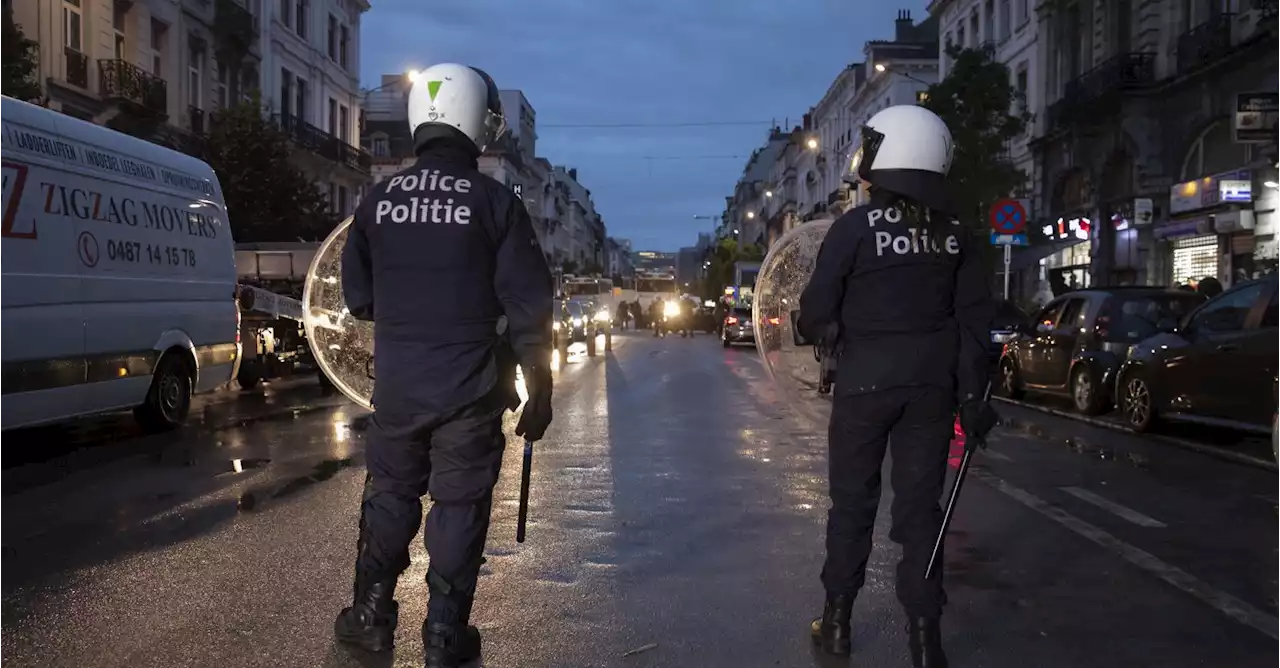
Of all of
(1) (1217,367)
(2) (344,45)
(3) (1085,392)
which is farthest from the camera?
(2) (344,45)

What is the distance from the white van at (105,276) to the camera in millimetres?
9156

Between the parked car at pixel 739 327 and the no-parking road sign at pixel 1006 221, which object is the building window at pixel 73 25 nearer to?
the parked car at pixel 739 327

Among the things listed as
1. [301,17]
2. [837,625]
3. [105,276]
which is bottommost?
[837,625]

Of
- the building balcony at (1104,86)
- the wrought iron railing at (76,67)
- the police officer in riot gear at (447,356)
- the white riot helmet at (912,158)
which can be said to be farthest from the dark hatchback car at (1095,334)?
the wrought iron railing at (76,67)

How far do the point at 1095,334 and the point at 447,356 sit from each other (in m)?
11.5

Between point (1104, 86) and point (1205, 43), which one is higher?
point (1205, 43)

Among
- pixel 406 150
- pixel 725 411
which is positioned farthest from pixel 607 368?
pixel 406 150

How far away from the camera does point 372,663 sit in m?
4.27

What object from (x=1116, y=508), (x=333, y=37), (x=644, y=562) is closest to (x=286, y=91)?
(x=333, y=37)

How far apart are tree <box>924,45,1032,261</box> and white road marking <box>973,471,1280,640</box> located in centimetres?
2210

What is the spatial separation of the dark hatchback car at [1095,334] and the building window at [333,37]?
3295cm

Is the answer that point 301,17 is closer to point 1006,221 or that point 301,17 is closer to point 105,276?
point 1006,221

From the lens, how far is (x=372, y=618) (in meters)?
4.34

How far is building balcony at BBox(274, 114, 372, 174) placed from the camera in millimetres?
35938
